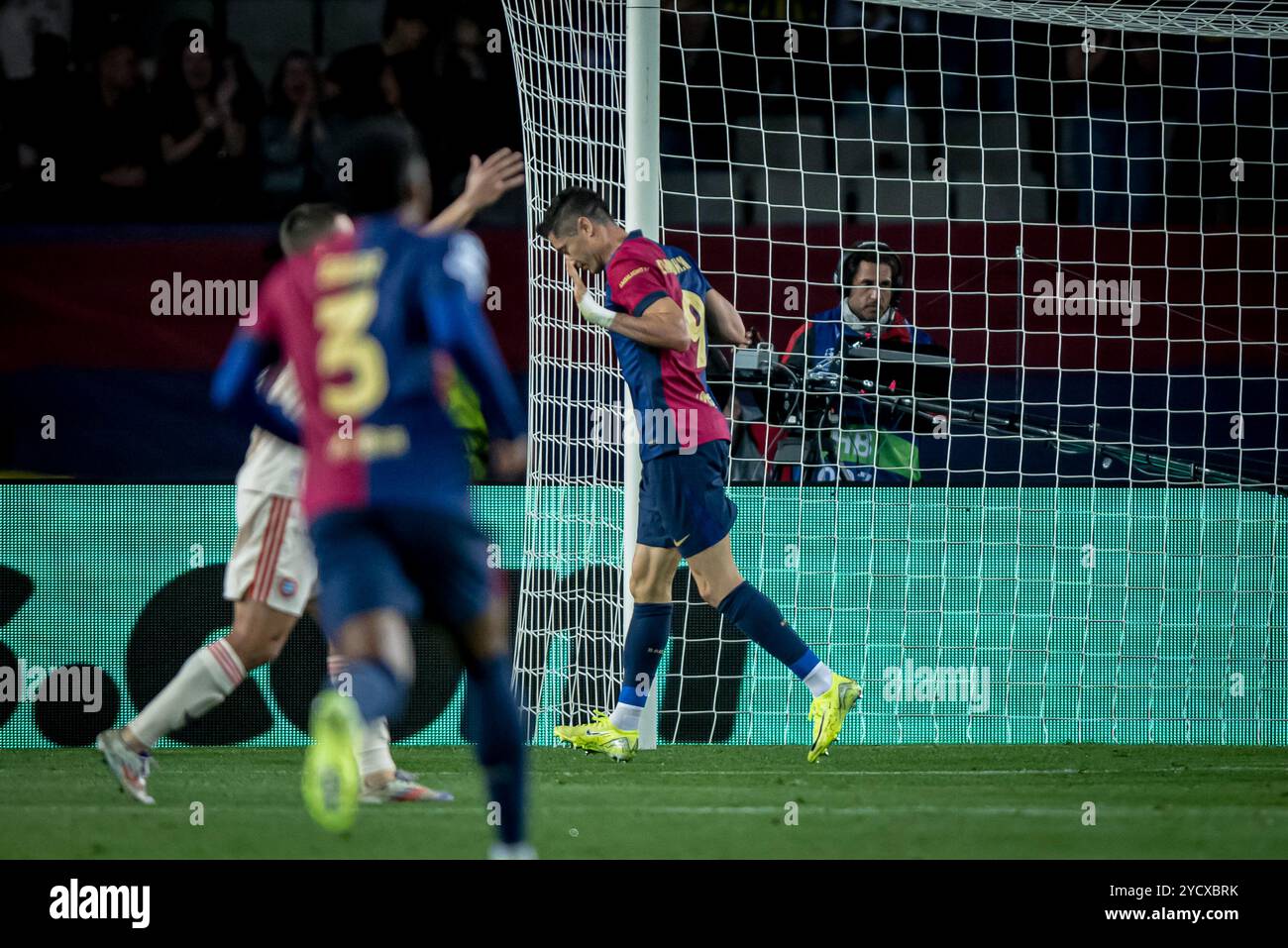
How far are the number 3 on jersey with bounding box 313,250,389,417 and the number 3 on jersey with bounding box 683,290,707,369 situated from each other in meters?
2.91

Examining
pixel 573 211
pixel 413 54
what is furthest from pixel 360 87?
pixel 573 211

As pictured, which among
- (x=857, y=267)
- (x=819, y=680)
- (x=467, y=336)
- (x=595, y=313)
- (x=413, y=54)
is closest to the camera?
(x=467, y=336)

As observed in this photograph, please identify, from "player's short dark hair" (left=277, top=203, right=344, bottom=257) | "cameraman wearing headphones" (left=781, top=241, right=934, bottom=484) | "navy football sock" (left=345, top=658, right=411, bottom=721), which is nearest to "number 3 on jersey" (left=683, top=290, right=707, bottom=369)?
"cameraman wearing headphones" (left=781, top=241, right=934, bottom=484)

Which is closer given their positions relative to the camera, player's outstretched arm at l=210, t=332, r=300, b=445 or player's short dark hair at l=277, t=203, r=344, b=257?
player's outstretched arm at l=210, t=332, r=300, b=445

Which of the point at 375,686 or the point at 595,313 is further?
the point at 595,313

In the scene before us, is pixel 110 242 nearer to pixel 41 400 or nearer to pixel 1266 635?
pixel 41 400

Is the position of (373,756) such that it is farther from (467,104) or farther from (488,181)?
(467,104)

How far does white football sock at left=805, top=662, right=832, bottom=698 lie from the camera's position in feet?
19.9

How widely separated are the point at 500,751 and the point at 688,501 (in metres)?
2.76

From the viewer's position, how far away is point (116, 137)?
9539mm

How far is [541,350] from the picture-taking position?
24.2ft

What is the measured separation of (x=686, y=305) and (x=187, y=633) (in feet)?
8.81

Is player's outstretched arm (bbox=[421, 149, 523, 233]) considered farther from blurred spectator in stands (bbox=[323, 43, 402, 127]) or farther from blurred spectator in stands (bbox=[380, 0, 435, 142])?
blurred spectator in stands (bbox=[323, 43, 402, 127])

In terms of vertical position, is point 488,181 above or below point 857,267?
below
